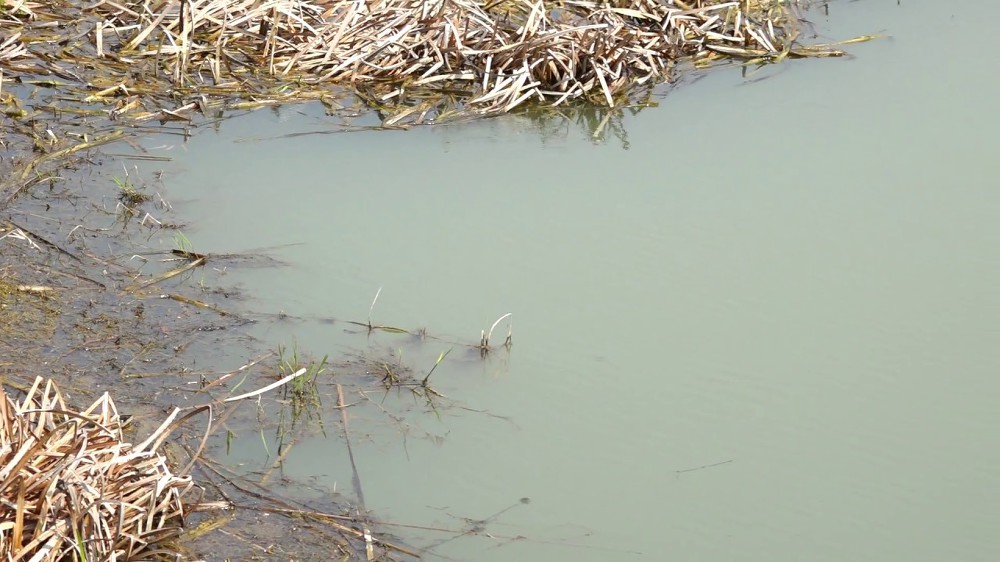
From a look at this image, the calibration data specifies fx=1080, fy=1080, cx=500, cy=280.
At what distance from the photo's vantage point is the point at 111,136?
416 centimetres

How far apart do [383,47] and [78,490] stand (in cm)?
297

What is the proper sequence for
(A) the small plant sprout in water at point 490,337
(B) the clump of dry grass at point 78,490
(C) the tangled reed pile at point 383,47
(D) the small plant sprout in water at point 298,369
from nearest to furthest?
(B) the clump of dry grass at point 78,490
(D) the small plant sprout in water at point 298,369
(A) the small plant sprout in water at point 490,337
(C) the tangled reed pile at point 383,47

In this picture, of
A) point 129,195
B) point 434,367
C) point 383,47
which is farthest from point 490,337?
point 383,47

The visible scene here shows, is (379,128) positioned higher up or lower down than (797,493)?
higher up

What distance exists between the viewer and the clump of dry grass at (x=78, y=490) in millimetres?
2033

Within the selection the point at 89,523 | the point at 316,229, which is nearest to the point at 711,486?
the point at 89,523

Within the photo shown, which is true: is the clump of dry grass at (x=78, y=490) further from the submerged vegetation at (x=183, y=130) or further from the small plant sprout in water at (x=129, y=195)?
the small plant sprout in water at (x=129, y=195)

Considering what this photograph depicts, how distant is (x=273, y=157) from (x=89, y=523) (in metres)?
2.28

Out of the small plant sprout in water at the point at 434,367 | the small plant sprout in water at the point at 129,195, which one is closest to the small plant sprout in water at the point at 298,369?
the small plant sprout in water at the point at 434,367

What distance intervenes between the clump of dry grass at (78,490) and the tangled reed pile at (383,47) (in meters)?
2.48

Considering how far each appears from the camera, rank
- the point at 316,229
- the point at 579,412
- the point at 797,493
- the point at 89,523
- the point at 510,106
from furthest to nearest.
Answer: the point at 510,106
the point at 316,229
the point at 579,412
the point at 797,493
the point at 89,523

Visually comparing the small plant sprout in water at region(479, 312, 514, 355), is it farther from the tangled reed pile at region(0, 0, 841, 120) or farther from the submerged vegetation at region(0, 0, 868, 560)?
the tangled reed pile at region(0, 0, 841, 120)

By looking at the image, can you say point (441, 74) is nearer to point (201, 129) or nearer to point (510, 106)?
point (510, 106)

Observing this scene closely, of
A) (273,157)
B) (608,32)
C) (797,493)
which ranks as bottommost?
(797,493)
